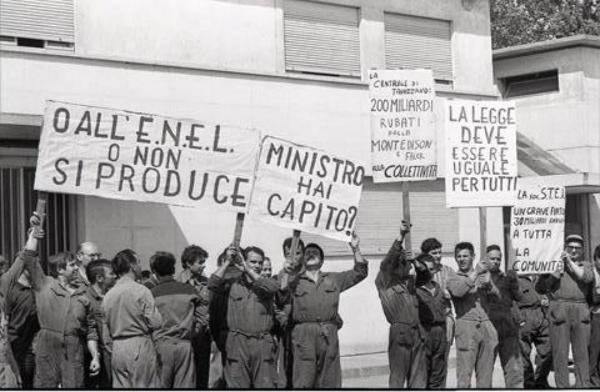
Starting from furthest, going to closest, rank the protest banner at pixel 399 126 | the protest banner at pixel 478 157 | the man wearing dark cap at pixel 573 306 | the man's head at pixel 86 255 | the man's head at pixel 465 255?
the man wearing dark cap at pixel 573 306 → the protest banner at pixel 478 157 → the protest banner at pixel 399 126 → the man's head at pixel 465 255 → the man's head at pixel 86 255

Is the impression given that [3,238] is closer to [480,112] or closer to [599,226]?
[480,112]

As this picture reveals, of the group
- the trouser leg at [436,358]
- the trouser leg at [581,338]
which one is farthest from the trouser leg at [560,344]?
the trouser leg at [436,358]

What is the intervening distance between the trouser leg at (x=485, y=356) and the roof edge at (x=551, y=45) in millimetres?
14037

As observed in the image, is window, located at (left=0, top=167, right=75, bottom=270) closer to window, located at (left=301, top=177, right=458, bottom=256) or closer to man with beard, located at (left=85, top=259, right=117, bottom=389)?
window, located at (left=301, top=177, right=458, bottom=256)

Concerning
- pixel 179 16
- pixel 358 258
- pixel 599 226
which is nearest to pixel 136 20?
pixel 179 16

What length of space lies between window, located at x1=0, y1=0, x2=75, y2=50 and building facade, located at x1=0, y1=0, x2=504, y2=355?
0.8 inches

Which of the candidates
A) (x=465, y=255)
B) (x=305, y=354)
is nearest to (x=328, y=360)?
(x=305, y=354)

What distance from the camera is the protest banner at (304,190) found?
1260 centimetres

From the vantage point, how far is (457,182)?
14.5 metres

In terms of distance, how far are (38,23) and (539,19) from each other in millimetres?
31191

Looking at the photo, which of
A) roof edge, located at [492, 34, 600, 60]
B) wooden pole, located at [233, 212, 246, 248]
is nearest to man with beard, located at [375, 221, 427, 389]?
wooden pole, located at [233, 212, 246, 248]

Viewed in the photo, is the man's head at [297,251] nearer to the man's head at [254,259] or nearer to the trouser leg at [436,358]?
the man's head at [254,259]

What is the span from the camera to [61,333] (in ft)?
40.7

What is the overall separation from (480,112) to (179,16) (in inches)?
224
